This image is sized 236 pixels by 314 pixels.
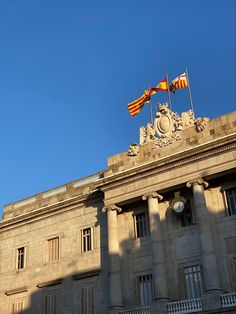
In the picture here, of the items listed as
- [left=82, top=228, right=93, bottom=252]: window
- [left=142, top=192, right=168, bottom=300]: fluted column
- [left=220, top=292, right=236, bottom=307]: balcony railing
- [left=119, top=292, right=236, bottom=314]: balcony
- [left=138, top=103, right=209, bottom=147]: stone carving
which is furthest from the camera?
[left=82, top=228, right=93, bottom=252]: window

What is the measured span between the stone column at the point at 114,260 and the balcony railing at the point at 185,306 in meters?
3.82

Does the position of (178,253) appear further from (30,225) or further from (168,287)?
(30,225)

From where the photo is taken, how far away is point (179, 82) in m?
35.0

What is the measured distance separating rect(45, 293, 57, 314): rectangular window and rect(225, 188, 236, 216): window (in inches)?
566

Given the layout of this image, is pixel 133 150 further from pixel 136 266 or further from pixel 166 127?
pixel 136 266

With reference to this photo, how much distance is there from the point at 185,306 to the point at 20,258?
16182 millimetres

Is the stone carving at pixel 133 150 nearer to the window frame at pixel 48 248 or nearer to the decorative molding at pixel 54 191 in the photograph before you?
the decorative molding at pixel 54 191

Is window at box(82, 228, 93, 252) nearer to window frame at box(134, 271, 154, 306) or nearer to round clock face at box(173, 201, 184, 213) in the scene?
window frame at box(134, 271, 154, 306)

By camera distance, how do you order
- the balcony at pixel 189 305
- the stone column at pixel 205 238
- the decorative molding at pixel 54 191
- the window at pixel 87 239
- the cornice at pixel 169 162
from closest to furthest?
the balcony at pixel 189 305 < the stone column at pixel 205 238 < the cornice at pixel 169 162 < the window at pixel 87 239 < the decorative molding at pixel 54 191

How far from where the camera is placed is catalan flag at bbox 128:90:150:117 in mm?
36269

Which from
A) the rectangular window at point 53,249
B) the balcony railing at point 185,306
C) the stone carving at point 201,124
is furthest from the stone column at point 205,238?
the rectangular window at point 53,249

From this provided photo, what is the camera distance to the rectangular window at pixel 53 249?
121ft

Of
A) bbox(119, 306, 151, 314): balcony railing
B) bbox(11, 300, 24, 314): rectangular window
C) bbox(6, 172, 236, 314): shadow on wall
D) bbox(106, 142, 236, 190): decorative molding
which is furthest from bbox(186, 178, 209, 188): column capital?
bbox(11, 300, 24, 314): rectangular window

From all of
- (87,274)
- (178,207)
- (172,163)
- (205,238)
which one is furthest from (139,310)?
(172,163)
